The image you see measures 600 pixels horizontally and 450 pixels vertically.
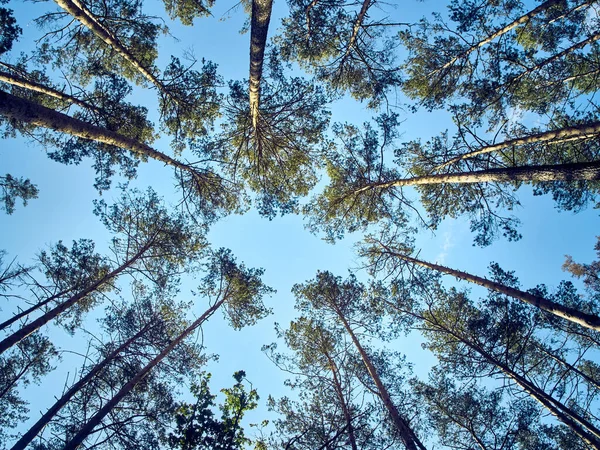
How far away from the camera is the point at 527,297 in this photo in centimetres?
720

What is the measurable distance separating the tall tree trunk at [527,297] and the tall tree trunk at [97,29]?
390 inches

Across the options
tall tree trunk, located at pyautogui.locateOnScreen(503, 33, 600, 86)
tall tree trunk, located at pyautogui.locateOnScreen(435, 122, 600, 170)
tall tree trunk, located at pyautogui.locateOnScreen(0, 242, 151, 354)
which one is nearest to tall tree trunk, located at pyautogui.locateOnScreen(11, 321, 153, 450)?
tall tree trunk, located at pyautogui.locateOnScreen(0, 242, 151, 354)

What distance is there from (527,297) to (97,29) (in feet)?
41.3

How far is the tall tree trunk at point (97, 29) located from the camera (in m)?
7.11

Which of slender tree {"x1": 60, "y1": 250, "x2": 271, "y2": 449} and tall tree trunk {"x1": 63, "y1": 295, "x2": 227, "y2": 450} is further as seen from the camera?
slender tree {"x1": 60, "y1": 250, "x2": 271, "y2": 449}

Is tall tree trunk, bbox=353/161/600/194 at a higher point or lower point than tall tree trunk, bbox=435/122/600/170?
lower

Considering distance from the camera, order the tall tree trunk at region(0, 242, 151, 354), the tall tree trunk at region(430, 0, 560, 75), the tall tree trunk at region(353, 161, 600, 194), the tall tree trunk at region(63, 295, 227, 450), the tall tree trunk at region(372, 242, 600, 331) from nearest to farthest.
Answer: the tall tree trunk at region(353, 161, 600, 194), the tall tree trunk at region(63, 295, 227, 450), the tall tree trunk at region(372, 242, 600, 331), the tall tree trunk at region(0, 242, 151, 354), the tall tree trunk at region(430, 0, 560, 75)

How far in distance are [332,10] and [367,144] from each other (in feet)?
13.6

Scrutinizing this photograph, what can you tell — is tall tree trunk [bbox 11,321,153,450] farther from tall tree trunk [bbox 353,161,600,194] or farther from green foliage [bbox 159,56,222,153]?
tall tree trunk [bbox 353,161,600,194]

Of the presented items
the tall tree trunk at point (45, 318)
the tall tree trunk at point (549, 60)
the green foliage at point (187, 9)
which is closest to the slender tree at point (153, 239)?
the tall tree trunk at point (45, 318)

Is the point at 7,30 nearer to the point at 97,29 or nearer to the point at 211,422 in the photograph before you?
the point at 97,29

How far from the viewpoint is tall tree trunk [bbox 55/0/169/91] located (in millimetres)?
7114

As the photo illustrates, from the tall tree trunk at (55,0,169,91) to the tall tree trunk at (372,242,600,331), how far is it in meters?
9.91

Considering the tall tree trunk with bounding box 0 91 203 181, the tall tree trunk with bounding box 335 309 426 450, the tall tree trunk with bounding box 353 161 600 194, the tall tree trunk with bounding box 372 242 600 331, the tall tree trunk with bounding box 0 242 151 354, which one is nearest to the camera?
the tall tree trunk with bounding box 0 91 203 181
